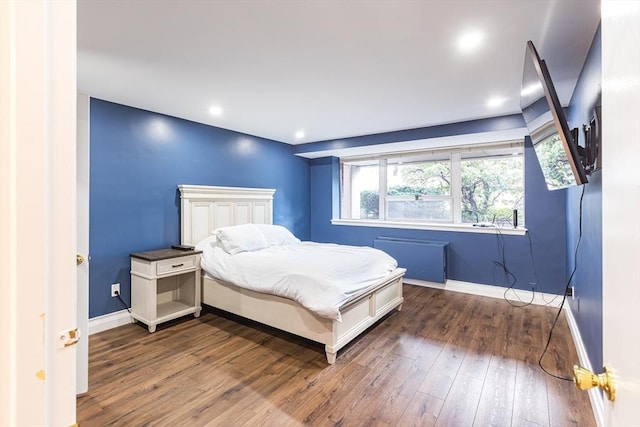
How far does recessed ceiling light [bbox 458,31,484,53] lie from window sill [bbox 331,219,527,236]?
2683 millimetres

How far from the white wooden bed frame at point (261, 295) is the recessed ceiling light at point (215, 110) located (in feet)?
2.91

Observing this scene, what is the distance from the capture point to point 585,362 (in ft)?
7.38

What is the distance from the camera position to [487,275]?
13.6 feet

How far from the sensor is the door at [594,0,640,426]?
0.50 metres

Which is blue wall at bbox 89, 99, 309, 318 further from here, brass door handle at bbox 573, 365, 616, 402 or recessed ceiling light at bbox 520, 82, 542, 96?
brass door handle at bbox 573, 365, 616, 402

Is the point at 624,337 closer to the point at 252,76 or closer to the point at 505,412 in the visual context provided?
the point at 505,412

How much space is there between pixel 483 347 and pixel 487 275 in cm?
174

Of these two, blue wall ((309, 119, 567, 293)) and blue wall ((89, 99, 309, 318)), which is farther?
blue wall ((309, 119, 567, 293))

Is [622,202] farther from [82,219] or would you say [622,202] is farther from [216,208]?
[216,208]

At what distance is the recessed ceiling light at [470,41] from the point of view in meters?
1.93

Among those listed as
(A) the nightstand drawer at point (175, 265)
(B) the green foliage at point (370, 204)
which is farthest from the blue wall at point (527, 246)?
(A) the nightstand drawer at point (175, 265)

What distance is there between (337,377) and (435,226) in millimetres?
2971

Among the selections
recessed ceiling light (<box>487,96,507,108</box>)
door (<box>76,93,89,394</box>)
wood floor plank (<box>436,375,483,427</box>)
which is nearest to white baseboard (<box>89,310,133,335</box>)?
door (<box>76,93,89,394</box>)

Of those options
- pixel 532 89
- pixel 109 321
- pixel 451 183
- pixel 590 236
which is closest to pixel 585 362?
pixel 590 236
